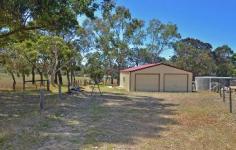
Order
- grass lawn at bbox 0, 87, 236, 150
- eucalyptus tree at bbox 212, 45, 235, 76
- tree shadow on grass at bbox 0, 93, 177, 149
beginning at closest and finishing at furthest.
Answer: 1. grass lawn at bbox 0, 87, 236, 150
2. tree shadow on grass at bbox 0, 93, 177, 149
3. eucalyptus tree at bbox 212, 45, 235, 76

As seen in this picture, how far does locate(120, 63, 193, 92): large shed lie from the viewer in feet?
149

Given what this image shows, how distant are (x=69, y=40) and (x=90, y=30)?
424 inches

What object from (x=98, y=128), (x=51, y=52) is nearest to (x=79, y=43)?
(x=51, y=52)

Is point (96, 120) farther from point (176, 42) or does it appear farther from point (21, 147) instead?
point (176, 42)

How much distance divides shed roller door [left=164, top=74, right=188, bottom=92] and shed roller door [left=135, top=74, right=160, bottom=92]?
3.38ft

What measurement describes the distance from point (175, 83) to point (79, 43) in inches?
788

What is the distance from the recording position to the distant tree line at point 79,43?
71.1ft

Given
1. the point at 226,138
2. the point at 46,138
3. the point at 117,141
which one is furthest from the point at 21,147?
the point at 226,138

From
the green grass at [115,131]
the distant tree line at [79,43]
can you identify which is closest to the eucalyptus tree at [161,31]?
the distant tree line at [79,43]

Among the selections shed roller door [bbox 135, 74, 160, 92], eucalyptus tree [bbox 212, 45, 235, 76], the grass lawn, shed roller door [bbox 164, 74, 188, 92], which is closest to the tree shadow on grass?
the grass lawn

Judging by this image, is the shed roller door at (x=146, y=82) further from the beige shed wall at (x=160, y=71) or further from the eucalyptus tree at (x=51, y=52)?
the eucalyptus tree at (x=51, y=52)

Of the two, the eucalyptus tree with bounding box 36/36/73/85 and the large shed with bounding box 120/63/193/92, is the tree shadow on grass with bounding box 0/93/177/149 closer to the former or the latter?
the eucalyptus tree with bounding box 36/36/73/85

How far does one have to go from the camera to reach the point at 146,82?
45.7m

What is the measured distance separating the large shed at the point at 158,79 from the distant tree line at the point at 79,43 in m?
5.34
